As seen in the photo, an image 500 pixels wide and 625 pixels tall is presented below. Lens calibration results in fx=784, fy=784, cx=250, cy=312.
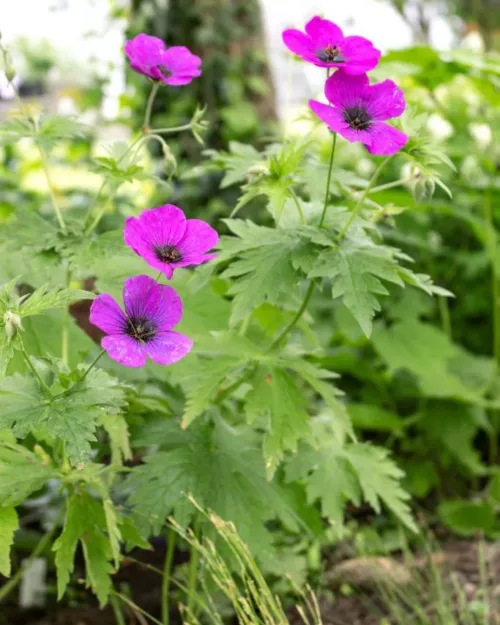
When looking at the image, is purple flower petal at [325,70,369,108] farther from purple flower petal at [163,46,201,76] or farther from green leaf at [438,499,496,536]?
green leaf at [438,499,496,536]

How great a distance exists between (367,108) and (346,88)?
4 centimetres

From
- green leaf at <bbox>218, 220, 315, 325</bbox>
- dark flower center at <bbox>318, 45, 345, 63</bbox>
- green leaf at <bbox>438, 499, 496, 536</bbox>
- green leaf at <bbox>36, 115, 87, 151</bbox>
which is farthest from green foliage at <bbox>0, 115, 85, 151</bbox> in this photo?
green leaf at <bbox>438, 499, 496, 536</bbox>

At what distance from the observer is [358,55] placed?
1.14 metres

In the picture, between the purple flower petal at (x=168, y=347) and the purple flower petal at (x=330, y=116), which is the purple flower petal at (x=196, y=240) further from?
the purple flower petal at (x=330, y=116)

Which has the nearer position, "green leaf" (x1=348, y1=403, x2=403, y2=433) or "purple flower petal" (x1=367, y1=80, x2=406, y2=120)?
"purple flower petal" (x1=367, y1=80, x2=406, y2=120)

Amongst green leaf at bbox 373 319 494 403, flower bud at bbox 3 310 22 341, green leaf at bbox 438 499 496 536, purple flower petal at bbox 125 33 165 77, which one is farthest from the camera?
green leaf at bbox 373 319 494 403

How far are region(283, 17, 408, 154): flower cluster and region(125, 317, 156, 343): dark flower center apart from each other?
1.26 feet

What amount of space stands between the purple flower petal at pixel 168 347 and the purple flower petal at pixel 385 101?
43cm

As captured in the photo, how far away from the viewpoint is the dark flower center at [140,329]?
1033mm

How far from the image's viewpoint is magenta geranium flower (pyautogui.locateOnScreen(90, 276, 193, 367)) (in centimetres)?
100

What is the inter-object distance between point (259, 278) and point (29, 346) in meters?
0.47

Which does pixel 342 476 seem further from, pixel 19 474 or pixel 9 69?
pixel 9 69

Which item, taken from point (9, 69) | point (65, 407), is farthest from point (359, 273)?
point (9, 69)

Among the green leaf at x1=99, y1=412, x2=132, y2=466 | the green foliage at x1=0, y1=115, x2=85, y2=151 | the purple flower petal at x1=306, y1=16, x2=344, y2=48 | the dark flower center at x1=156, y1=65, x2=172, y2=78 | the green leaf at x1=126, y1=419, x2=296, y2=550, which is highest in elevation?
the purple flower petal at x1=306, y1=16, x2=344, y2=48
